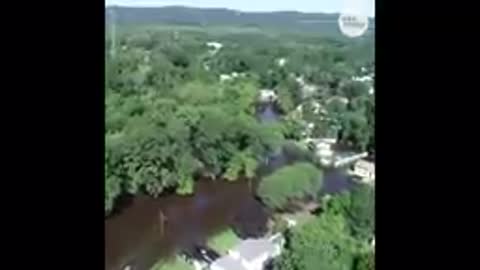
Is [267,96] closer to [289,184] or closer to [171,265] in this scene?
[289,184]

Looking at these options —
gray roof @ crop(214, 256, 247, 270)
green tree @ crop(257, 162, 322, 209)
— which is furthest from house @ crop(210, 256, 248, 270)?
green tree @ crop(257, 162, 322, 209)

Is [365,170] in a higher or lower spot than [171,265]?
higher

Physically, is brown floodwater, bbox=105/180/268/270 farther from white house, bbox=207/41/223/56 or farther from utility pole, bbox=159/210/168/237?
white house, bbox=207/41/223/56

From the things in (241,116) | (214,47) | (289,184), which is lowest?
(289,184)

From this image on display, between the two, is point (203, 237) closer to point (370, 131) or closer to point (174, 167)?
point (174, 167)

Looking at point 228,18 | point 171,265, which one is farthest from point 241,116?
point 171,265
